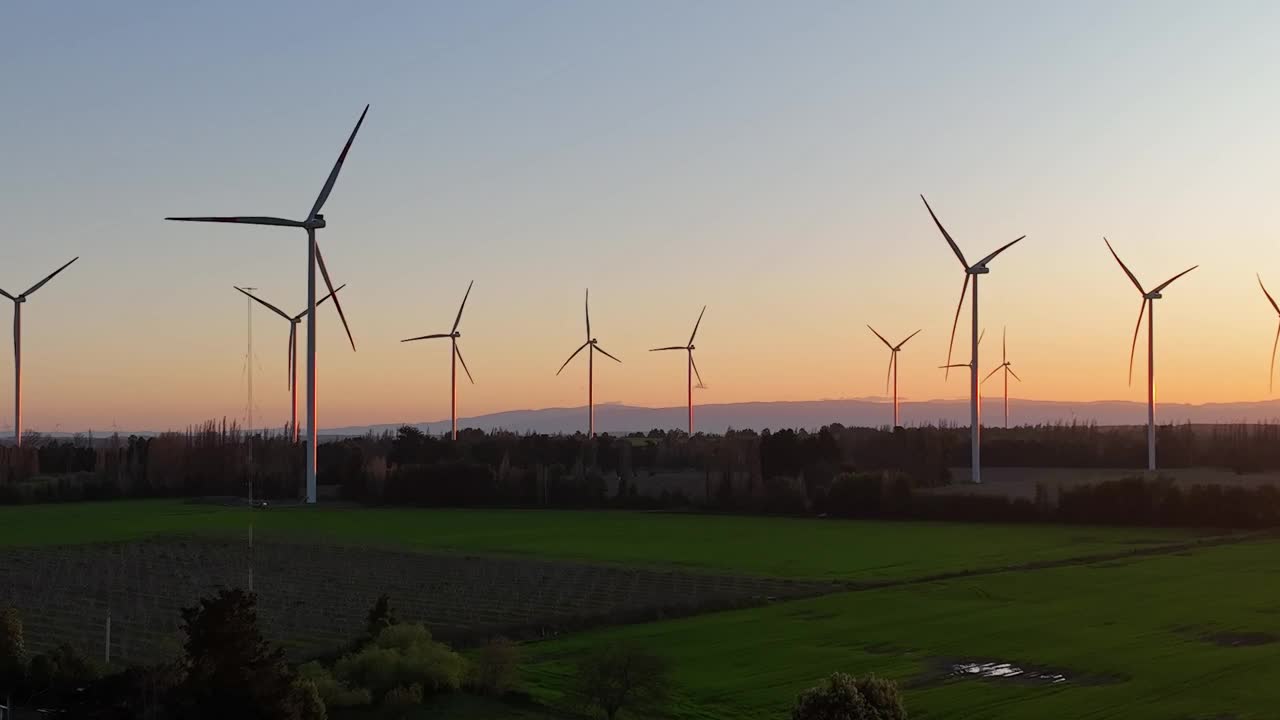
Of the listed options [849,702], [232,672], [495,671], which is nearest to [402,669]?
[495,671]

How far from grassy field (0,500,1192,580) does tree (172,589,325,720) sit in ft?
106

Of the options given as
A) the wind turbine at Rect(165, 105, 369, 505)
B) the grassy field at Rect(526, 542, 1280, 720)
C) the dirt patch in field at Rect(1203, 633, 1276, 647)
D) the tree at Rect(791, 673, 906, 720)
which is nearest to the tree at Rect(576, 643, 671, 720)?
the grassy field at Rect(526, 542, 1280, 720)

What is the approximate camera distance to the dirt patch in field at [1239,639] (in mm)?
34062

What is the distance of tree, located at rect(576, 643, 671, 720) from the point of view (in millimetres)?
26516

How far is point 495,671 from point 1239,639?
719 inches

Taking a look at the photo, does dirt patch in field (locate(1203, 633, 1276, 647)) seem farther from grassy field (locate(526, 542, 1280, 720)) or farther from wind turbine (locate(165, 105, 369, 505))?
wind turbine (locate(165, 105, 369, 505))

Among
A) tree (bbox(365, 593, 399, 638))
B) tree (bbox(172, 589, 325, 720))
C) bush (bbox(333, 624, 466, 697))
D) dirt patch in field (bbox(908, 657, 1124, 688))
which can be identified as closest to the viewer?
tree (bbox(172, 589, 325, 720))

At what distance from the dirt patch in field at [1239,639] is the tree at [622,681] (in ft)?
49.3

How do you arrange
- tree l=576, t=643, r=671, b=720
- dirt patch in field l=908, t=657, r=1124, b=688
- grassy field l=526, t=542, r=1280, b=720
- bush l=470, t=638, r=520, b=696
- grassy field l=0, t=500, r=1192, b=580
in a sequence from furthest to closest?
grassy field l=0, t=500, r=1192, b=580 < dirt patch in field l=908, t=657, r=1124, b=688 < bush l=470, t=638, r=520, b=696 < grassy field l=526, t=542, r=1280, b=720 < tree l=576, t=643, r=671, b=720

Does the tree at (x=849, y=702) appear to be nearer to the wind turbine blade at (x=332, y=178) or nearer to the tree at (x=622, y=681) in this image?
the tree at (x=622, y=681)

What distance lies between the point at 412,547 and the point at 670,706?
41937 mm

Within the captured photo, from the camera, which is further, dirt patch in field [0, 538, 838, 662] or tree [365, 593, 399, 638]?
dirt patch in field [0, 538, 838, 662]

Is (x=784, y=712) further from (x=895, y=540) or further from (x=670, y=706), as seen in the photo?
(x=895, y=540)

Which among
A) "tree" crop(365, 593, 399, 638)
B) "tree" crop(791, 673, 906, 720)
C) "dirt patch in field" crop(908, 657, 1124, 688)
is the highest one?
"tree" crop(791, 673, 906, 720)
